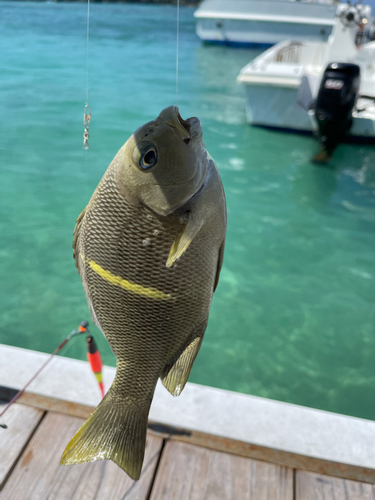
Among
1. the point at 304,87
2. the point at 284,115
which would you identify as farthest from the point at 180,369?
the point at 284,115

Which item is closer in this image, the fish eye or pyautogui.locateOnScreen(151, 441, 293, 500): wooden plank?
the fish eye

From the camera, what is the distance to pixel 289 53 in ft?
33.6

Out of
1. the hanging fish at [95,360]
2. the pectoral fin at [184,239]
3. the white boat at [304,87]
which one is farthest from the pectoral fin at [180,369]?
the white boat at [304,87]

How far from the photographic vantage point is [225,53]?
67.2ft

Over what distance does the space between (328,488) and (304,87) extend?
765 cm

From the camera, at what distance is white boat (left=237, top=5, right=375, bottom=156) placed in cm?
799

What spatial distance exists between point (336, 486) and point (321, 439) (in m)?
0.19

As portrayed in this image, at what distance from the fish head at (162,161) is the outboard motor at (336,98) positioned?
21.6ft

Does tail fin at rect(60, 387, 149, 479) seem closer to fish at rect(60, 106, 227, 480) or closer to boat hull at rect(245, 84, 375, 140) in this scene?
fish at rect(60, 106, 227, 480)

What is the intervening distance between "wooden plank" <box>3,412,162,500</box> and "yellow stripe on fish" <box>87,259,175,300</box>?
1206mm

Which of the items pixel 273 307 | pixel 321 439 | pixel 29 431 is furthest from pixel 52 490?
pixel 273 307

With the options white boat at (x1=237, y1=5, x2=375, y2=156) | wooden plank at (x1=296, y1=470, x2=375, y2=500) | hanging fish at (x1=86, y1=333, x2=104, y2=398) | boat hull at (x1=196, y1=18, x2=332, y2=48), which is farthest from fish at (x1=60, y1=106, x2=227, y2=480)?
boat hull at (x1=196, y1=18, x2=332, y2=48)

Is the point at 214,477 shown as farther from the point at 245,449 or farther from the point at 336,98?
the point at 336,98

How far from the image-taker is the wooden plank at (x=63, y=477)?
1.84 meters
